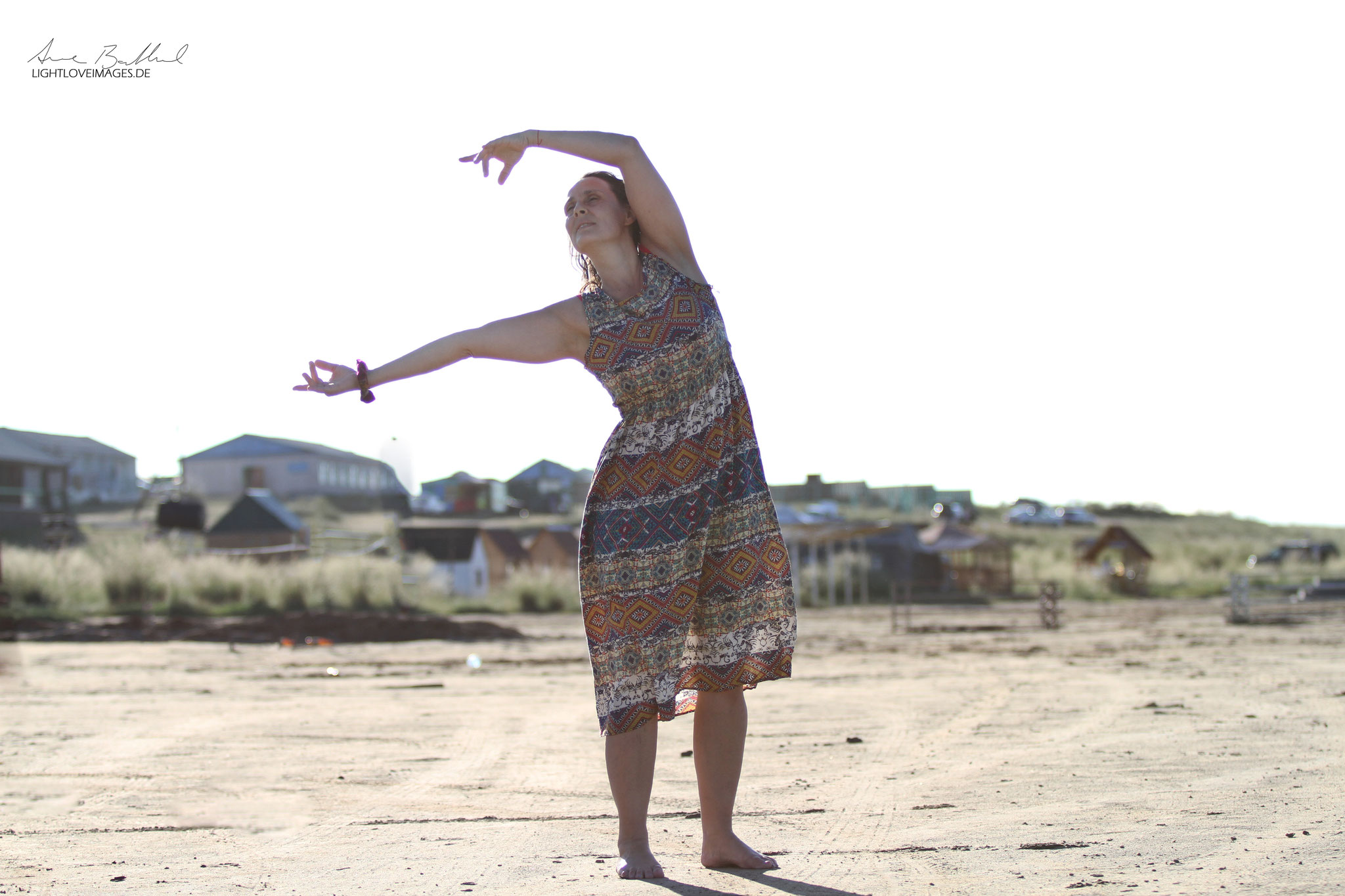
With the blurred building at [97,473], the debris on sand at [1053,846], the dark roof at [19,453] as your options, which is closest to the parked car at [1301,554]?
the dark roof at [19,453]

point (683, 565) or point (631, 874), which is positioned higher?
point (683, 565)

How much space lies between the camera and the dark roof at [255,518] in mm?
38156

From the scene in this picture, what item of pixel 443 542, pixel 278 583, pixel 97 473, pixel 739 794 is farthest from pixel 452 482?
pixel 739 794

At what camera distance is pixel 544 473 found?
242ft

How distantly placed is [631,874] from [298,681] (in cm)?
921

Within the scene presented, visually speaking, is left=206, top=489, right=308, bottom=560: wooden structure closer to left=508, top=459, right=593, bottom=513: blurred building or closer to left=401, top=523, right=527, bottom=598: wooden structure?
left=401, top=523, right=527, bottom=598: wooden structure

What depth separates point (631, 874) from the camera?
118 inches

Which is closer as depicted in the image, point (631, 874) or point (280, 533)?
point (631, 874)

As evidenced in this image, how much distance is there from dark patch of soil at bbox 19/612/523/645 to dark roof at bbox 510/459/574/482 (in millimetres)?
52095

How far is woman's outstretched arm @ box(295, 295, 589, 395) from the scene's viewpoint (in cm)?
325

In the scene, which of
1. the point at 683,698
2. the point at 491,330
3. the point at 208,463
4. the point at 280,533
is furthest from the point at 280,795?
the point at 208,463

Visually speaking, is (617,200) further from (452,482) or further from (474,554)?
(452,482)

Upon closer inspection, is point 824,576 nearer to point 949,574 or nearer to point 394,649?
point 949,574

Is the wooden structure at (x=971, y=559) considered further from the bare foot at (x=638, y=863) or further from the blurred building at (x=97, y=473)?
the blurred building at (x=97, y=473)
